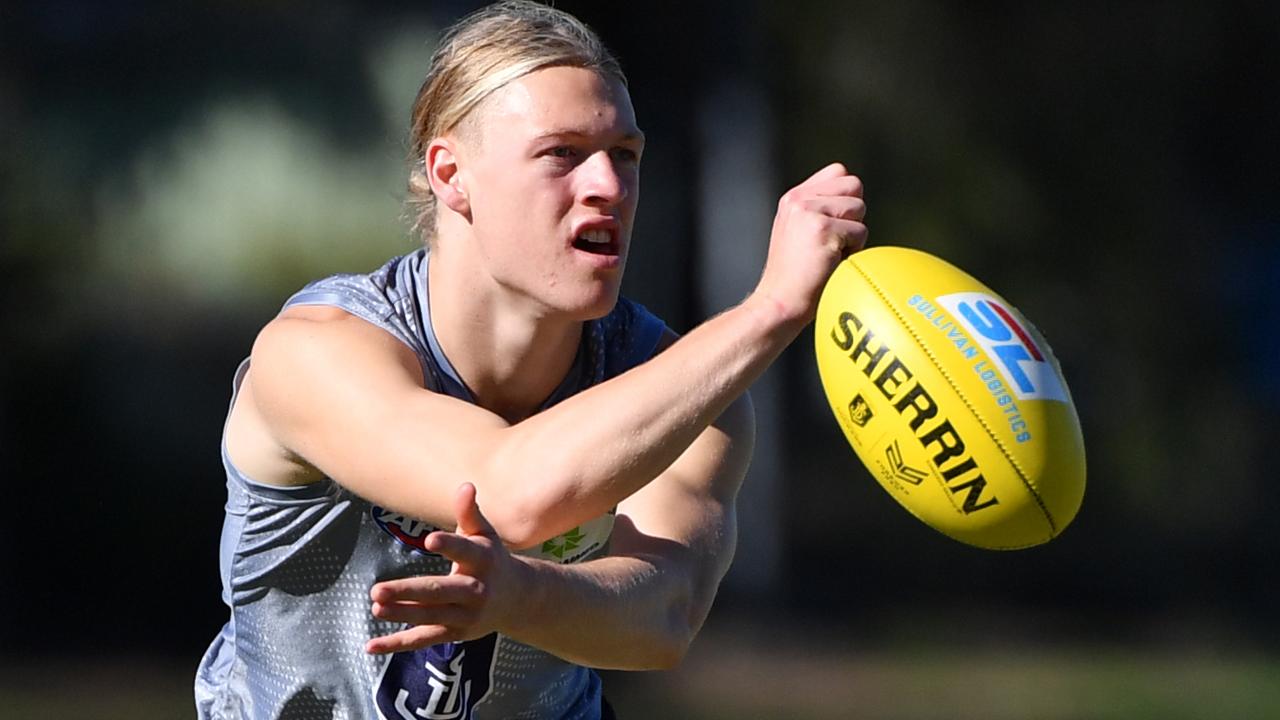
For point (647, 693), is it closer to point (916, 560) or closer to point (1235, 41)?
point (916, 560)

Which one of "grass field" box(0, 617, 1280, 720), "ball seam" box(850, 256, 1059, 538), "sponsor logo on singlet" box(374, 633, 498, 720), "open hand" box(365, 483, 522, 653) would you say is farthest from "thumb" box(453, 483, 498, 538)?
"grass field" box(0, 617, 1280, 720)

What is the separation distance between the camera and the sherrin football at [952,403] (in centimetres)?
287

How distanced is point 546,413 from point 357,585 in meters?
0.69

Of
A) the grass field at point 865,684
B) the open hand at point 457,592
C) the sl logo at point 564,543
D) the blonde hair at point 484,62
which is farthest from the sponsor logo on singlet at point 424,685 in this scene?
the grass field at point 865,684

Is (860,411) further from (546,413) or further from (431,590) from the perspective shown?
(431,590)

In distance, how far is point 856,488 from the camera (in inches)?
337

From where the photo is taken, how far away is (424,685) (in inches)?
122

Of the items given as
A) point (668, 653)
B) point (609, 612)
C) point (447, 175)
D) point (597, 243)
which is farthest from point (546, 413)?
point (447, 175)

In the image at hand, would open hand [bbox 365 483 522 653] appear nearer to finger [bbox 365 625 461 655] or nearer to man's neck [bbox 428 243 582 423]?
finger [bbox 365 625 461 655]

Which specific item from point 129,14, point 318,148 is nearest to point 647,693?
point 318,148

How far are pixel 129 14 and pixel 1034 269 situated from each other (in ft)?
14.4

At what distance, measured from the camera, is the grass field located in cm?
715

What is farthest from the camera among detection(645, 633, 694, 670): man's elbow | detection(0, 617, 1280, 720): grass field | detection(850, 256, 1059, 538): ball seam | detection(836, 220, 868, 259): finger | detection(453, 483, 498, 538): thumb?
detection(0, 617, 1280, 720): grass field

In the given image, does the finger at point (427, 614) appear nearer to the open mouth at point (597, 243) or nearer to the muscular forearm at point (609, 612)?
the muscular forearm at point (609, 612)
